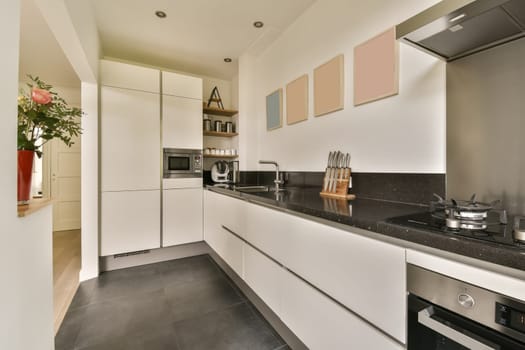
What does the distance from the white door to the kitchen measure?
107 inches

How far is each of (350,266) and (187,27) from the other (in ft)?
8.77

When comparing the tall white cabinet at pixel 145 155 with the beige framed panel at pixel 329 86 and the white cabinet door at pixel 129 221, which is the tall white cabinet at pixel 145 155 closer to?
the white cabinet door at pixel 129 221

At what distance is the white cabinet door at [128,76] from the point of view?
251 cm

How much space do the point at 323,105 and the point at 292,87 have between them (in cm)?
54

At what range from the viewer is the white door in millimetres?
4297

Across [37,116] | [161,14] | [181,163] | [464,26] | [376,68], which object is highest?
[161,14]

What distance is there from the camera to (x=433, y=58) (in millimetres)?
1215

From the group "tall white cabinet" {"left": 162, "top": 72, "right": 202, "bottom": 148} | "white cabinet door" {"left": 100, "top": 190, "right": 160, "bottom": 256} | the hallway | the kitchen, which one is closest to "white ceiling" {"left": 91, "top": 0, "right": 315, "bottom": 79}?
the kitchen

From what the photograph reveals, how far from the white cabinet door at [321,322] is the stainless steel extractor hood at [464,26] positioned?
116 cm

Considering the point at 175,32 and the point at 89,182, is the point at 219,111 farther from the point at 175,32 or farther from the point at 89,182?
the point at 89,182

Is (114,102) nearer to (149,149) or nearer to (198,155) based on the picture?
(149,149)

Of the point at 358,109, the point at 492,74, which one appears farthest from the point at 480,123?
the point at 358,109

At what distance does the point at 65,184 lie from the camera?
4.38m

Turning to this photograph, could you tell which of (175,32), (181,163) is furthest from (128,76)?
(181,163)
